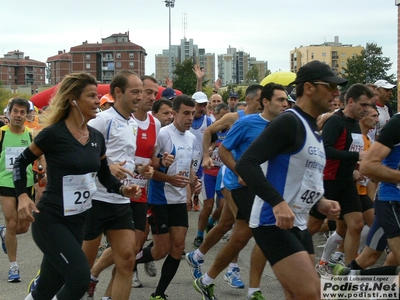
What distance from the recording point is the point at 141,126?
6625 millimetres

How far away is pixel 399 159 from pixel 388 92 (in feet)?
18.4

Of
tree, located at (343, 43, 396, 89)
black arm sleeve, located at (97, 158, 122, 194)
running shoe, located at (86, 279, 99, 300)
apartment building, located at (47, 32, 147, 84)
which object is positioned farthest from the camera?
apartment building, located at (47, 32, 147, 84)

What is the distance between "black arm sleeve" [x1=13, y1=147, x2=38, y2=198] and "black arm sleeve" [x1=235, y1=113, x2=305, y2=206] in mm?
1722

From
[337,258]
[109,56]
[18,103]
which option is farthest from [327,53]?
[18,103]

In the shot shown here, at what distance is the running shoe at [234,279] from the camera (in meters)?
7.43

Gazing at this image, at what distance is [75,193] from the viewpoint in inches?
196

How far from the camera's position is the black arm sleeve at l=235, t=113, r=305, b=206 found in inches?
164

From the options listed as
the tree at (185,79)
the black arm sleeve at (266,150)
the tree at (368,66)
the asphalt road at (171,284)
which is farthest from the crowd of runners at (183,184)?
the tree at (368,66)

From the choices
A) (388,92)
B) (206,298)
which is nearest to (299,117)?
(206,298)

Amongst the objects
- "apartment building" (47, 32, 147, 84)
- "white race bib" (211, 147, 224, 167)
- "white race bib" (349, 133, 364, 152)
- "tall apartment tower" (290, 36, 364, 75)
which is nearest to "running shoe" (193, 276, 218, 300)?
"white race bib" (349, 133, 364, 152)

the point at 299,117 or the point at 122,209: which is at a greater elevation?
the point at 299,117

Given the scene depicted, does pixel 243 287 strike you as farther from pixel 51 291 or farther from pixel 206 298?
pixel 51 291

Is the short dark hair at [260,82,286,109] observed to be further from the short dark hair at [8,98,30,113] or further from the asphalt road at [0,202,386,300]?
the short dark hair at [8,98,30,113]

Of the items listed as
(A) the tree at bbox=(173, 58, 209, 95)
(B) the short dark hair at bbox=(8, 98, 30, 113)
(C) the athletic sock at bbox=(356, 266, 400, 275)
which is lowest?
(C) the athletic sock at bbox=(356, 266, 400, 275)
